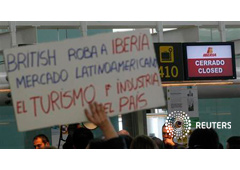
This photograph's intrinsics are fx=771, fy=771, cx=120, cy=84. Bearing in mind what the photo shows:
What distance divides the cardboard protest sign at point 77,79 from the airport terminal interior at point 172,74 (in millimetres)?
6288

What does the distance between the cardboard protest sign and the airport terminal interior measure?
6.29 m

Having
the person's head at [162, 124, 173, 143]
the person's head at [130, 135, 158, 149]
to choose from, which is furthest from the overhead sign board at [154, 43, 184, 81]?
the person's head at [130, 135, 158, 149]

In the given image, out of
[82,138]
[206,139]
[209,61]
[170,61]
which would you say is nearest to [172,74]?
[170,61]

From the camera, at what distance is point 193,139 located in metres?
7.05

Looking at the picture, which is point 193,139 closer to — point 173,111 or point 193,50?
point 193,50

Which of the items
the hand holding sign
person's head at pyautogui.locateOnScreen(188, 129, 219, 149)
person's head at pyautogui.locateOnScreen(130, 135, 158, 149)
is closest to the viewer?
the hand holding sign

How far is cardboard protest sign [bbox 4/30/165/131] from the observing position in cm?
538

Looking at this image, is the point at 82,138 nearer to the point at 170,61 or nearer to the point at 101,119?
the point at 101,119

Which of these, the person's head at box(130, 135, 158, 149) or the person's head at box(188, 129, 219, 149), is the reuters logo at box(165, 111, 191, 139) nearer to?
the person's head at box(188, 129, 219, 149)

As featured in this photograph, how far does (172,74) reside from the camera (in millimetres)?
13219

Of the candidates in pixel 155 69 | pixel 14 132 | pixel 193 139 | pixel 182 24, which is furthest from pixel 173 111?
pixel 155 69

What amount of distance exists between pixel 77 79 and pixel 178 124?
9.66m

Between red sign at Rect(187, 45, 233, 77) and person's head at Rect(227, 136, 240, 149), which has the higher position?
red sign at Rect(187, 45, 233, 77)
